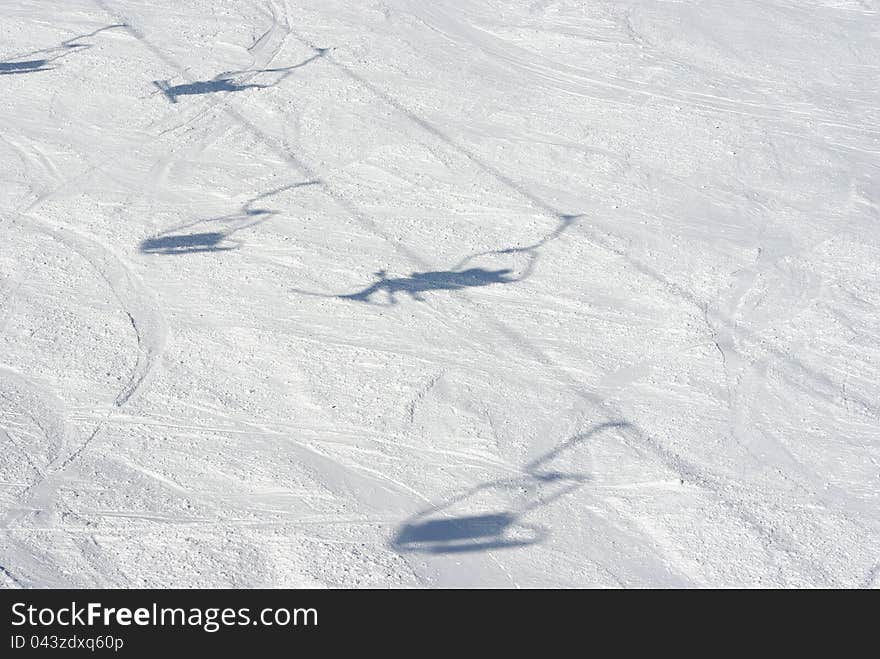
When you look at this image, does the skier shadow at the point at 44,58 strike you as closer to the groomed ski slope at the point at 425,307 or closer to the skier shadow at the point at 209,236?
the groomed ski slope at the point at 425,307

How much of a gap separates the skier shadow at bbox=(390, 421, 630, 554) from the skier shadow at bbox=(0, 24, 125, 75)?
23.0 feet

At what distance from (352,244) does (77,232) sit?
7.12ft

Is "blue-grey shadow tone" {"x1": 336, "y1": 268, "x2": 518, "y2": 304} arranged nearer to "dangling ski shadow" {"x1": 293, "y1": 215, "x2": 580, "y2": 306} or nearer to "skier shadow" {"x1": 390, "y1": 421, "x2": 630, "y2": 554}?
"dangling ski shadow" {"x1": 293, "y1": 215, "x2": 580, "y2": 306}

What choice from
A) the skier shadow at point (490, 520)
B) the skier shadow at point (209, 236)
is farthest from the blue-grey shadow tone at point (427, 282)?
the skier shadow at point (490, 520)

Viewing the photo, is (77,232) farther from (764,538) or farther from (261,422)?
(764,538)

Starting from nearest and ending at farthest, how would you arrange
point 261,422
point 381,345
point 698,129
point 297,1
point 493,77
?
point 261,422 → point 381,345 → point 698,129 → point 493,77 → point 297,1

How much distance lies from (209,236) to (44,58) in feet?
13.1

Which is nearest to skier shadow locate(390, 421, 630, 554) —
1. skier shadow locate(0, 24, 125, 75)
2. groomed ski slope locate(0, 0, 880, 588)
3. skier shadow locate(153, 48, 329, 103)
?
groomed ski slope locate(0, 0, 880, 588)

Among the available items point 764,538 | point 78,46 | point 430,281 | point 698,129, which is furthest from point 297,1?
point 764,538

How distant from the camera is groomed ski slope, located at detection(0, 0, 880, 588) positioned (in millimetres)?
5238

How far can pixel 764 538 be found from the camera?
17.5 feet

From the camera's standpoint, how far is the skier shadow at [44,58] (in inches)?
380

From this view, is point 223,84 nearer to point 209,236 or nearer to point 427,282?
point 209,236
